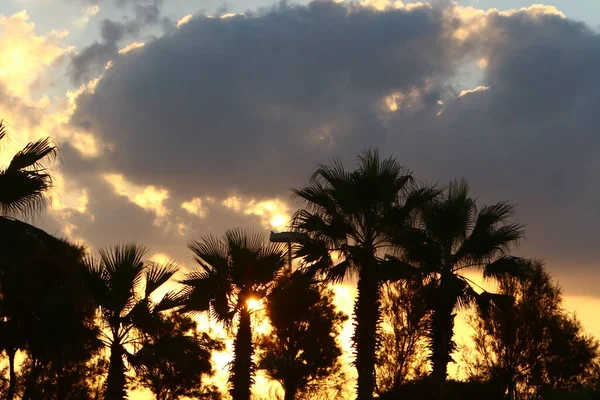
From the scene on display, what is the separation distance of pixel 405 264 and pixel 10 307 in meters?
16.8

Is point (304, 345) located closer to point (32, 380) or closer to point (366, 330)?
point (32, 380)

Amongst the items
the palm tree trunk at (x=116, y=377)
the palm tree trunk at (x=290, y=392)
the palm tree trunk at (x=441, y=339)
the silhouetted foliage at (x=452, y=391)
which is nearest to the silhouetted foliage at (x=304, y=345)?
the palm tree trunk at (x=290, y=392)

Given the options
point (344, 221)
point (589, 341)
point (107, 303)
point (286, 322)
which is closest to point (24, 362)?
point (286, 322)

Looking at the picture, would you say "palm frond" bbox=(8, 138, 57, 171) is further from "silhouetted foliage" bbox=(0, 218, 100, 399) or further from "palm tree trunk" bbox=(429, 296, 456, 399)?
"palm tree trunk" bbox=(429, 296, 456, 399)

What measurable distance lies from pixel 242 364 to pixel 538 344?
2426 cm

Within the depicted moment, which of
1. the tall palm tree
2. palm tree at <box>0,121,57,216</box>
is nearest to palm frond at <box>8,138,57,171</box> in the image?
palm tree at <box>0,121,57,216</box>

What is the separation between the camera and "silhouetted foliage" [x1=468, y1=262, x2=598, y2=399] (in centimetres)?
4794

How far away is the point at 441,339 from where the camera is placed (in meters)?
32.0

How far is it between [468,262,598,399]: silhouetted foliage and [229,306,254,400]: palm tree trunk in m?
21.6

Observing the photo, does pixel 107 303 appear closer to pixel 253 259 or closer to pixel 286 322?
pixel 253 259

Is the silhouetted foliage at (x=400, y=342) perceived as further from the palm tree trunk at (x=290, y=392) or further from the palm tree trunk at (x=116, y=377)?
the palm tree trunk at (x=116, y=377)

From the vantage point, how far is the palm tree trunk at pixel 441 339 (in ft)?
105

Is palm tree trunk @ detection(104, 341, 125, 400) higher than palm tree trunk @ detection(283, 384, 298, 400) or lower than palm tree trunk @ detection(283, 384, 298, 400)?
lower

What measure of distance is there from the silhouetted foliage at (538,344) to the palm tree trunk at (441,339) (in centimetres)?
1632
